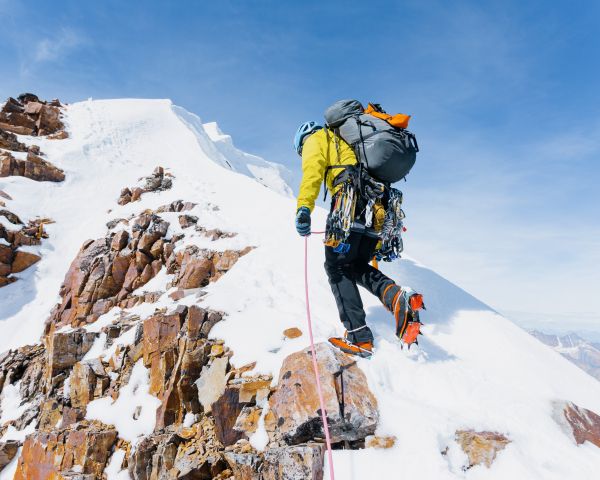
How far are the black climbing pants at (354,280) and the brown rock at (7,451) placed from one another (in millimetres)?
6273

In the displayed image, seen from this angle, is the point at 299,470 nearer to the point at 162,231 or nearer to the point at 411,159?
the point at 411,159

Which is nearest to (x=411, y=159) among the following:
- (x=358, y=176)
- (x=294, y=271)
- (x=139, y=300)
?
(x=358, y=176)

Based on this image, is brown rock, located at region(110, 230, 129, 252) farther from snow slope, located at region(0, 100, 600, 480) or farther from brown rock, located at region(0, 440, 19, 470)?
brown rock, located at region(0, 440, 19, 470)

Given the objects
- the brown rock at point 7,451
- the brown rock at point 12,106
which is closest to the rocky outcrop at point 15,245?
the brown rock at point 7,451

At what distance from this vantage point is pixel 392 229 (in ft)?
16.6

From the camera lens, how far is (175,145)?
23.7 meters

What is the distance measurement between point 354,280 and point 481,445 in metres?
2.23

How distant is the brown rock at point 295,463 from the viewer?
3.34m

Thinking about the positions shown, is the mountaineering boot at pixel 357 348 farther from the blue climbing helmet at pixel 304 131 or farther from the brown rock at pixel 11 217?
the brown rock at pixel 11 217

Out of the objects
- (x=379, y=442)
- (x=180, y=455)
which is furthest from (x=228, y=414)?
(x=379, y=442)

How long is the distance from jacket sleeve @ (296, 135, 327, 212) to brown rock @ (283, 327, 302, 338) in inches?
73.2

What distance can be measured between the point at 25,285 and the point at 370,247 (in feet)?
41.9

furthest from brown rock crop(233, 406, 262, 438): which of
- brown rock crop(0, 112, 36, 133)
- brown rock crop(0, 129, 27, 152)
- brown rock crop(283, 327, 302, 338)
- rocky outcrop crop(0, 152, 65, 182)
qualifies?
brown rock crop(0, 112, 36, 133)

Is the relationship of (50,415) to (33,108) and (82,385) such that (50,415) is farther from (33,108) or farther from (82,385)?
(33,108)
